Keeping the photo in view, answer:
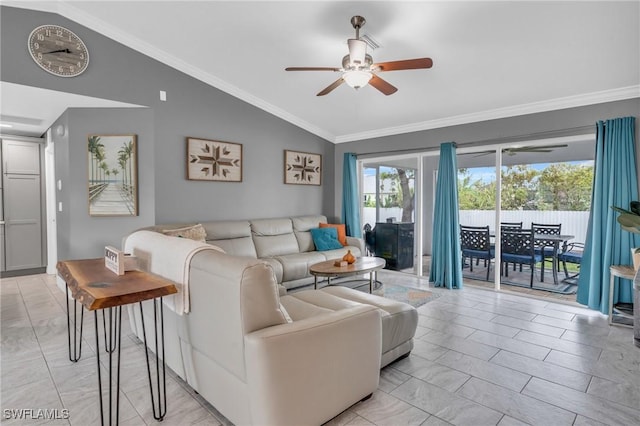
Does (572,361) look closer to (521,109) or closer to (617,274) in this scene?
(617,274)

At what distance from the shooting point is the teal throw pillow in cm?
538

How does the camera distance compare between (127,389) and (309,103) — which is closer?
(127,389)

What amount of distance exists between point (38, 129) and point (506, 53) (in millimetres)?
6420

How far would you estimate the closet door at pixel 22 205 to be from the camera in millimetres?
5266

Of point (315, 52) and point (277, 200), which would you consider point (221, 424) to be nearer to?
point (315, 52)

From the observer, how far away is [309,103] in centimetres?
510

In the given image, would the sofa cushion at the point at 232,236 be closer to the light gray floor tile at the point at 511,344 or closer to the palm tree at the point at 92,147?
the palm tree at the point at 92,147

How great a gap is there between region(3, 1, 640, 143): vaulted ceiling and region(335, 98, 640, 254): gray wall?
10cm

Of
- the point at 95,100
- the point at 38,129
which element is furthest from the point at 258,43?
the point at 38,129

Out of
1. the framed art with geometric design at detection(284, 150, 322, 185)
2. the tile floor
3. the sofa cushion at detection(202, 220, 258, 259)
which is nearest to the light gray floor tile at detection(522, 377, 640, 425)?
the tile floor

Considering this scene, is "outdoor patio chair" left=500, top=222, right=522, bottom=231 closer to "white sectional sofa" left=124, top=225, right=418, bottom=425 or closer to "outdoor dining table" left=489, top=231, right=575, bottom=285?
"outdoor dining table" left=489, top=231, right=575, bottom=285

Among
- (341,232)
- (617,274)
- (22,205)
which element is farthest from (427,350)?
(22,205)

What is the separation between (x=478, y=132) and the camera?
4.64 meters

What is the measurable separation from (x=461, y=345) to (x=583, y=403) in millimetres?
926
